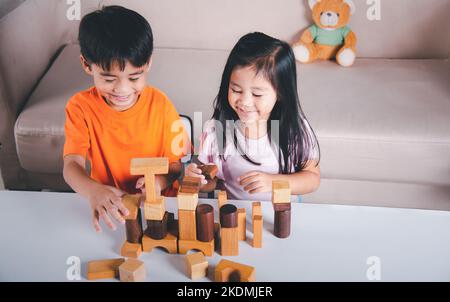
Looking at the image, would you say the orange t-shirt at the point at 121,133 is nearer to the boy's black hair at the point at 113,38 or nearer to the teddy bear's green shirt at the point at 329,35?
the boy's black hair at the point at 113,38

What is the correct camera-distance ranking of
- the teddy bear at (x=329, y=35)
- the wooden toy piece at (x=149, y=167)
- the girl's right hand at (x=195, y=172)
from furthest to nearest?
1. the teddy bear at (x=329, y=35)
2. the girl's right hand at (x=195, y=172)
3. the wooden toy piece at (x=149, y=167)

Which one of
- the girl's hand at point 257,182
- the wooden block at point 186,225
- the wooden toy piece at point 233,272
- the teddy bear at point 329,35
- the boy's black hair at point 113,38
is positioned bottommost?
the wooden toy piece at point 233,272

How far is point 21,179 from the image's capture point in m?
0.90

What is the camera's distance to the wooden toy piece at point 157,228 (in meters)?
0.59

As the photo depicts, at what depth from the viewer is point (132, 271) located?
0.56 m

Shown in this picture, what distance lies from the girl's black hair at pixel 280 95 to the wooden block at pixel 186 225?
0.62 feet

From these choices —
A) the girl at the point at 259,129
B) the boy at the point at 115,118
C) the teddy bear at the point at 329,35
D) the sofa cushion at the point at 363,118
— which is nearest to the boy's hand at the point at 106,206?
the boy at the point at 115,118

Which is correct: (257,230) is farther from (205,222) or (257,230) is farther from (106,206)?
A: (106,206)

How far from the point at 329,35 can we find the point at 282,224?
333 millimetres

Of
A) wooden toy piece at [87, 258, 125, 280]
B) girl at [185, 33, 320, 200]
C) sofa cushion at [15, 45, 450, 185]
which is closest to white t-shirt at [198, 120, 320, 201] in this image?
girl at [185, 33, 320, 200]

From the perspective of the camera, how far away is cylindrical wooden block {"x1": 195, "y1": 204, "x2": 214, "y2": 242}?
0.57 metres

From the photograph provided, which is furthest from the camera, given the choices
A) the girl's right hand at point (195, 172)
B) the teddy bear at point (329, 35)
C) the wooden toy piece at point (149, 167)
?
the teddy bear at point (329, 35)
